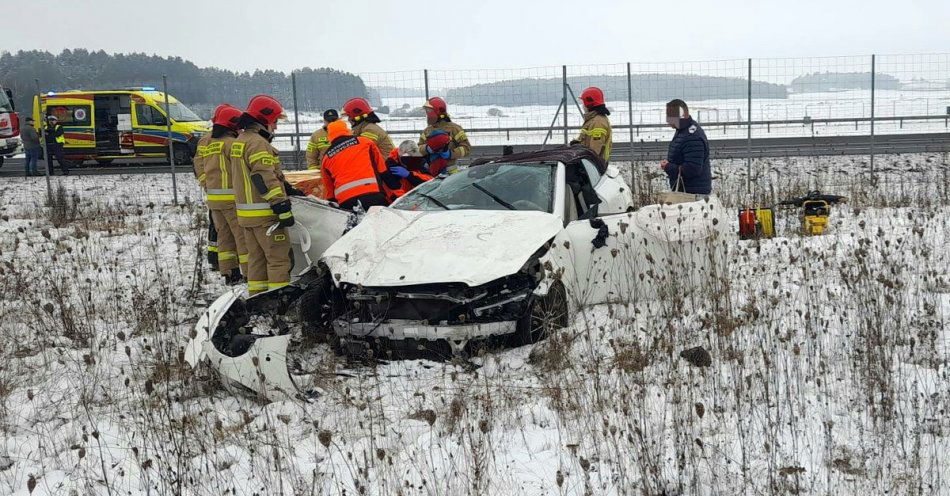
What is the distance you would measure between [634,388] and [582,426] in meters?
0.46

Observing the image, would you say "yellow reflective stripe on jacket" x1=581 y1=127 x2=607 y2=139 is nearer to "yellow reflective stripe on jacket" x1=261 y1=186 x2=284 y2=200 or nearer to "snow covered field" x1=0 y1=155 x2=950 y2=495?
"snow covered field" x1=0 y1=155 x2=950 y2=495

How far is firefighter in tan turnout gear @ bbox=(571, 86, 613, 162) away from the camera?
9688mm

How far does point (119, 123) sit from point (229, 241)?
14873mm

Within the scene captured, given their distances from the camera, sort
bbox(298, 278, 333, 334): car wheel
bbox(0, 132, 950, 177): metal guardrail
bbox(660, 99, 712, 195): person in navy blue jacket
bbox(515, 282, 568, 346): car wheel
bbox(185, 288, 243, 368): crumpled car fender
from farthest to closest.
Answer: bbox(0, 132, 950, 177): metal guardrail → bbox(660, 99, 712, 195): person in navy blue jacket → bbox(298, 278, 333, 334): car wheel → bbox(515, 282, 568, 346): car wheel → bbox(185, 288, 243, 368): crumpled car fender

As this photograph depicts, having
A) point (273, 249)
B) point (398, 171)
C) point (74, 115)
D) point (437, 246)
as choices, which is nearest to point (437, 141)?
point (398, 171)

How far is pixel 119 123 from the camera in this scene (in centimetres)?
2116

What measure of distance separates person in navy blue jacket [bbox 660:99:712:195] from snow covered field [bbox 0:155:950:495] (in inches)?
72.0

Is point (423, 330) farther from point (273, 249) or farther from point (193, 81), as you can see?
point (193, 81)

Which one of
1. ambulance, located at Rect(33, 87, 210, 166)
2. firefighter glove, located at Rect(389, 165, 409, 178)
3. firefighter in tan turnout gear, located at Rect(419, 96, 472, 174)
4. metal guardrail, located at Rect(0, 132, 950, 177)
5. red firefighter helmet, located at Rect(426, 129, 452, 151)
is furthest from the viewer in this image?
ambulance, located at Rect(33, 87, 210, 166)

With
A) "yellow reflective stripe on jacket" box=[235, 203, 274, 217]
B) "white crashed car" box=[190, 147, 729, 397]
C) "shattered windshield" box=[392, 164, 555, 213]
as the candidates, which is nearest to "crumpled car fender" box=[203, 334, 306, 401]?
"white crashed car" box=[190, 147, 729, 397]

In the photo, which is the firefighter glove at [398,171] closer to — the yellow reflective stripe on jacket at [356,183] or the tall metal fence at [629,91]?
the yellow reflective stripe on jacket at [356,183]

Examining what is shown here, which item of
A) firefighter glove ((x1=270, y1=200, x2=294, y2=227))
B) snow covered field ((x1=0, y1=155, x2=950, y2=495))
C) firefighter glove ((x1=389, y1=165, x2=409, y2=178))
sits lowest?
snow covered field ((x1=0, y1=155, x2=950, y2=495))

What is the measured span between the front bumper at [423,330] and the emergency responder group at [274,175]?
1517mm

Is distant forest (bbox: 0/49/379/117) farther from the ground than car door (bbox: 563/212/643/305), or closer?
farther from the ground
